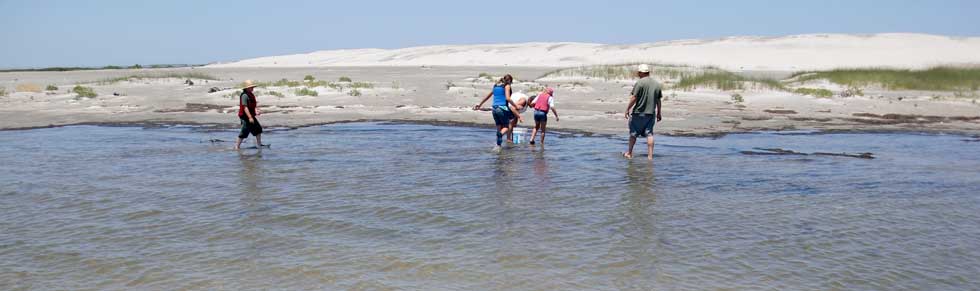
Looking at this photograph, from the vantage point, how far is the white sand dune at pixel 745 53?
8094 centimetres

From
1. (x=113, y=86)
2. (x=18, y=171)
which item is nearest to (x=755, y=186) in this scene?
(x=18, y=171)

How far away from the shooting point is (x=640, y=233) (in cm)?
736

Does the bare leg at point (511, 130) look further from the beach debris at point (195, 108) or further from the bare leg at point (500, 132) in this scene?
the beach debris at point (195, 108)

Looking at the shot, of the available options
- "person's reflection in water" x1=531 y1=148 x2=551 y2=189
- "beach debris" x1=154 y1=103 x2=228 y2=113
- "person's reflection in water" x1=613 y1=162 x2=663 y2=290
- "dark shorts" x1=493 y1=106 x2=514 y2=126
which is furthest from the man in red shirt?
"beach debris" x1=154 y1=103 x2=228 y2=113

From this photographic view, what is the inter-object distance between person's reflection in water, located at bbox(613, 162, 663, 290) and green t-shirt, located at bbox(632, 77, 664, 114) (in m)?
1.99

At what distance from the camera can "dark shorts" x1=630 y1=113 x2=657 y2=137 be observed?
42.0 ft

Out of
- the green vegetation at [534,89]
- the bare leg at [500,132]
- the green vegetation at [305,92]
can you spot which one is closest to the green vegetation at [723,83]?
the green vegetation at [534,89]

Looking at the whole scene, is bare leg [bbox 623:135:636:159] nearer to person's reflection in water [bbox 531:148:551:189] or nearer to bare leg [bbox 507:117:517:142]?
person's reflection in water [bbox 531:148:551:189]

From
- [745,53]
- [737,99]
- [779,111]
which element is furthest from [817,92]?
[745,53]

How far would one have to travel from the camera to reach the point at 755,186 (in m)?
10.2

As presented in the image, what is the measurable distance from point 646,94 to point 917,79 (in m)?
25.3

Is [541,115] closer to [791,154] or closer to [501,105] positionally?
[501,105]

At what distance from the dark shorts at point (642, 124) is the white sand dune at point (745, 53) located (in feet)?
206

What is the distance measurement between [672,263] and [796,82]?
33662mm
